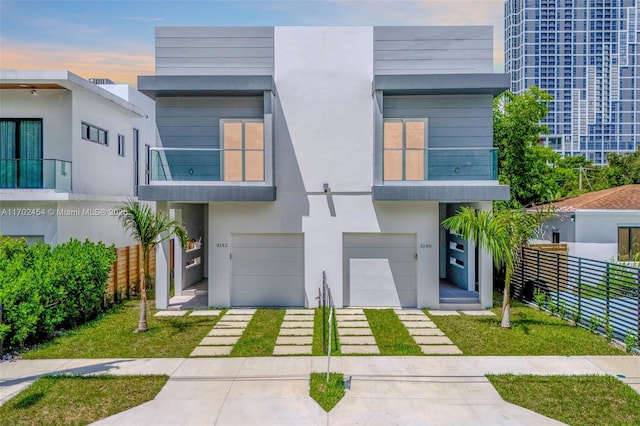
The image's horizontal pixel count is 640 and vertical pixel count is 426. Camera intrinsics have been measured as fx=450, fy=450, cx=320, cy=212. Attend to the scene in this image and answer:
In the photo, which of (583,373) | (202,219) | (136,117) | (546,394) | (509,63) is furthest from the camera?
(509,63)

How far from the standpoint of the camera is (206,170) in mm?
11609

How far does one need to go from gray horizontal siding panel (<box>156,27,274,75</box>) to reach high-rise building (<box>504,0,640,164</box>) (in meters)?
133

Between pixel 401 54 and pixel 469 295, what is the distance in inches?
271

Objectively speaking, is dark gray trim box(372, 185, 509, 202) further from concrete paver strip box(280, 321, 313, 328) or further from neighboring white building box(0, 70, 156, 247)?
neighboring white building box(0, 70, 156, 247)

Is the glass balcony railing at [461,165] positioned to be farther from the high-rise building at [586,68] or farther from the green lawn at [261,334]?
the high-rise building at [586,68]

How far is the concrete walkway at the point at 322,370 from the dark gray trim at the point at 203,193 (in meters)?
4.52

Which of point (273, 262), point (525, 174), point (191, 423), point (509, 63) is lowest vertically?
point (191, 423)

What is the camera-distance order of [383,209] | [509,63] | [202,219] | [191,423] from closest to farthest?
1. [191,423]
2. [383,209]
3. [202,219]
4. [509,63]

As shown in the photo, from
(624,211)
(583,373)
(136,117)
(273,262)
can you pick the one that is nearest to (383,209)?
(273,262)

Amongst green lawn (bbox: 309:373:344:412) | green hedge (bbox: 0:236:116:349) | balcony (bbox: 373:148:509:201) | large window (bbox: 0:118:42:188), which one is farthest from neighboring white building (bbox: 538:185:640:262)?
large window (bbox: 0:118:42:188)

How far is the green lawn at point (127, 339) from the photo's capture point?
324 inches

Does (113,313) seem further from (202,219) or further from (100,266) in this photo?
(202,219)

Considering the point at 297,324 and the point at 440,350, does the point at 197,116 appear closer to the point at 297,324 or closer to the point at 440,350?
the point at 297,324

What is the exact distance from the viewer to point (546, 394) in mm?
6496
